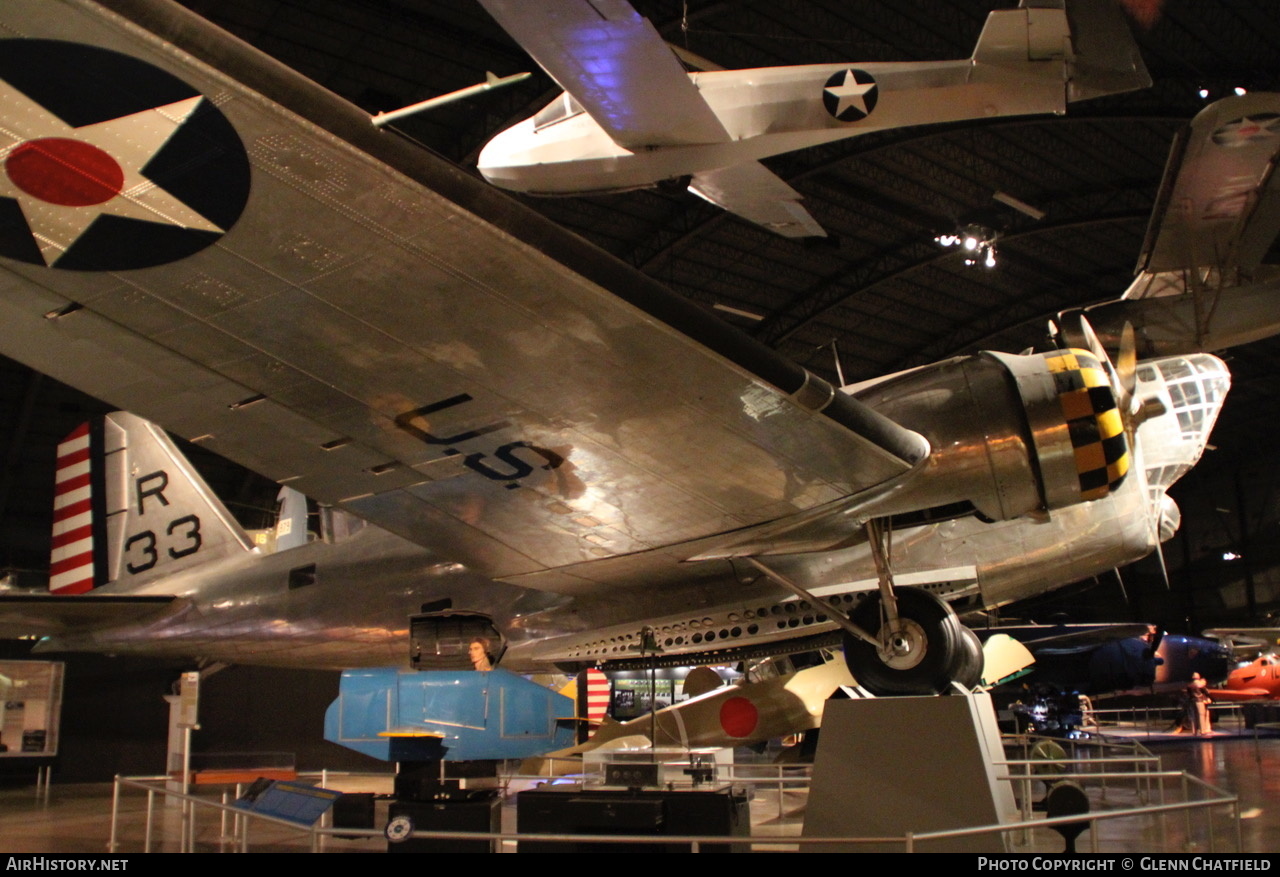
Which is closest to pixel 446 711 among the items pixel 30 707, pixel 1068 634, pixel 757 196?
pixel 757 196

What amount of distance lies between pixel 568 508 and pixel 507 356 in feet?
6.90

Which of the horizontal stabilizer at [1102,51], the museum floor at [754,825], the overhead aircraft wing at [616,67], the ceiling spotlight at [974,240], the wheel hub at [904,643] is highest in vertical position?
the ceiling spotlight at [974,240]

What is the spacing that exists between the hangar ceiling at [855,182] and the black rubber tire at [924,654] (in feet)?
27.8

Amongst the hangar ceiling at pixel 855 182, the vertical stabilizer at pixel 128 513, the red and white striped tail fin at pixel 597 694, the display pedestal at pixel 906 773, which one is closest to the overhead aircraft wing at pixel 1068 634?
the hangar ceiling at pixel 855 182

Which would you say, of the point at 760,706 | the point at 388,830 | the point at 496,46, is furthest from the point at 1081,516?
the point at 496,46

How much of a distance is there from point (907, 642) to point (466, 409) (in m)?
3.61

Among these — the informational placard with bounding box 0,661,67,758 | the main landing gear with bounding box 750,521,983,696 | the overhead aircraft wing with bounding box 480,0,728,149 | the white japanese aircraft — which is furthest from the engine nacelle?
the informational placard with bounding box 0,661,67,758

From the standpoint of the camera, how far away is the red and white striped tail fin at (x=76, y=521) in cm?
1262

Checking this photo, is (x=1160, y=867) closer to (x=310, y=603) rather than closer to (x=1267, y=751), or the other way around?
(x=310, y=603)

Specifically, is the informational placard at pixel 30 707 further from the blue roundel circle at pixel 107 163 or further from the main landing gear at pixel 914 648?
the main landing gear at pixel 914 648

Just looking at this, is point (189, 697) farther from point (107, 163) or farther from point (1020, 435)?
point (1020, 435)

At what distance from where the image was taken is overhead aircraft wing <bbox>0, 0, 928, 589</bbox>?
3494 millimetres

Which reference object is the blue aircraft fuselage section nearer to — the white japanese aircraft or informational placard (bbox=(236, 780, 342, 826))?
informational placard (bbox=(236, 780, 342, 826))

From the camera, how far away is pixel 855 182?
21203mm
